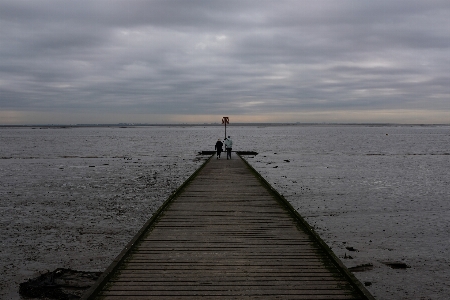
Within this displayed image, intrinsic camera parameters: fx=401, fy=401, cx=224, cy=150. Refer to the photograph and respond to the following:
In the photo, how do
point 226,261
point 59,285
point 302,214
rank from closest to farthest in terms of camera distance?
point 226,261 < point 59,285 < point 302,214

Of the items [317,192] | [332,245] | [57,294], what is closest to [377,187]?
[317,192]

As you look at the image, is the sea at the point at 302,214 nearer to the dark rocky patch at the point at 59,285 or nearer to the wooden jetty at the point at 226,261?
the dark rocky patch at the point at 59,285

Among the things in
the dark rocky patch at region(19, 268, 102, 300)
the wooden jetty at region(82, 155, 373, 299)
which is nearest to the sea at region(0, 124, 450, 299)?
the dark rocky patch at region(19, 268, 102, 300)

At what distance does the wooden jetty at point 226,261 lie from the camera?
6.35 m

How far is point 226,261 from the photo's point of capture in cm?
763

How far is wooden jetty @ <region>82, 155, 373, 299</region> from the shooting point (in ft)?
20.8

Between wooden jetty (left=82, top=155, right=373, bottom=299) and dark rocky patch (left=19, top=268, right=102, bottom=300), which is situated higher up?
wooden jetty (left=82, top=155, right=373, bottom=299)

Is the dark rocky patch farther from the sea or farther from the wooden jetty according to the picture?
the wooden jetty

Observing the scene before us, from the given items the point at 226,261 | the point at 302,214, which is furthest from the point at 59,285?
the point at 302,214

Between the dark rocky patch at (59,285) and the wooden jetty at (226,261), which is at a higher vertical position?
the wooden jetty at (226,261)

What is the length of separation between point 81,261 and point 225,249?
16.9ft

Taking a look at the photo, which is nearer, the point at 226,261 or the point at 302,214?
the point at 226,261

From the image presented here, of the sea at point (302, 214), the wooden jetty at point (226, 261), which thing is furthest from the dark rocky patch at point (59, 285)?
the wooden jetty at point (226, 261)

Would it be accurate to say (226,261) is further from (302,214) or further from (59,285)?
(302,214)
